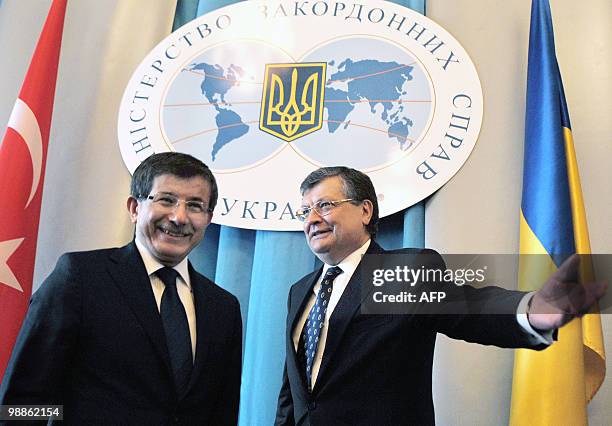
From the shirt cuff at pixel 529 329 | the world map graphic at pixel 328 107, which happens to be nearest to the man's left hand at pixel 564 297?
the shirt cuff at pixel 529 329

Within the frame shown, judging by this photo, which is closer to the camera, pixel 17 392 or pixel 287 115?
pixel 17 392

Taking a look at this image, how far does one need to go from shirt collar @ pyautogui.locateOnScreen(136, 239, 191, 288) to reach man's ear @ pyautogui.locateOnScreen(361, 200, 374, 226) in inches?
19.2

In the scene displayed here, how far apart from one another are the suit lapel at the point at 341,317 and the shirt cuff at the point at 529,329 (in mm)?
414

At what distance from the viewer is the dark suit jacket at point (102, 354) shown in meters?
1.35

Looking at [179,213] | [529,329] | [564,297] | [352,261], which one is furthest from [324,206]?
[564,297]

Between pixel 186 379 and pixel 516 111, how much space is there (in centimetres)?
153

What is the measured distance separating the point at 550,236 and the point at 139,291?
123 cm

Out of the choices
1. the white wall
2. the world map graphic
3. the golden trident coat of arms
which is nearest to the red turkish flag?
the world map graphic

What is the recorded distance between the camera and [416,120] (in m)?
2.41

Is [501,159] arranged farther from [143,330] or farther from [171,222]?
[143,330]

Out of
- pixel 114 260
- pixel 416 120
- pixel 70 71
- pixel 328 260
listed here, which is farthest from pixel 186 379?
pixel 70 71

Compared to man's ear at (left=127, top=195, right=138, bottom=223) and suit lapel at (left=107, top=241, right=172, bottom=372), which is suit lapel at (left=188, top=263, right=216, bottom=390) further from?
man's ear at (left=127, top=195, right=138, bottom=223)

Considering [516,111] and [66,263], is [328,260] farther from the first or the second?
[516,111]

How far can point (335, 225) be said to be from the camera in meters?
1.77
